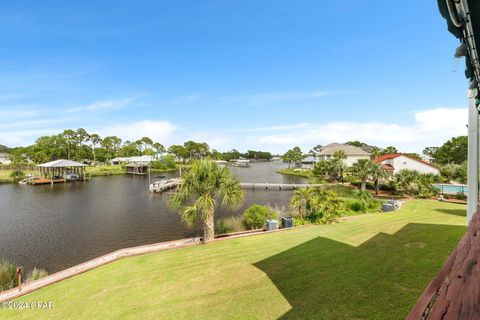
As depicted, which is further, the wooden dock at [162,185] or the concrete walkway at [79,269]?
the wooden dock at [162,185]

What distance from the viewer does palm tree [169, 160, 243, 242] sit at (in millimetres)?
10258

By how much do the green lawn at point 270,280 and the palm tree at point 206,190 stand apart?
148 cm

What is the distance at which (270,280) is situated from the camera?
6242 mm

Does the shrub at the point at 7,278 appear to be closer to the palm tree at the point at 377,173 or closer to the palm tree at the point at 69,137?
the palm tree at the point at 377,173

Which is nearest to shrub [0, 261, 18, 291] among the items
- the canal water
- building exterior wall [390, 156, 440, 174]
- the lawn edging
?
the canal water

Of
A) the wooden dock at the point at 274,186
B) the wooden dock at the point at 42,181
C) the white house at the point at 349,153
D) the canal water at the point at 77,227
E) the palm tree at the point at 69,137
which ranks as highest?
the palm tree at the point at 69,137

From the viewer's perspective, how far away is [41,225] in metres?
18.0

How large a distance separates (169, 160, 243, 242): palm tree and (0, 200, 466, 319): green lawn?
1477 millimetres

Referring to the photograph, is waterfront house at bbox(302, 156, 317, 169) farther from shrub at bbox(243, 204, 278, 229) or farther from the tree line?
shrub at bbox(243, 204, 278, 229)

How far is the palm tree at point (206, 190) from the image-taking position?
33.7ft

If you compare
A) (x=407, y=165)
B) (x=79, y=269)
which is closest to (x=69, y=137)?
(x=79, y=269)

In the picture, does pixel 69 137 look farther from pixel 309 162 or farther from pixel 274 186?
pixel 309 162

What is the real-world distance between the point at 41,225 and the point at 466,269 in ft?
78.4

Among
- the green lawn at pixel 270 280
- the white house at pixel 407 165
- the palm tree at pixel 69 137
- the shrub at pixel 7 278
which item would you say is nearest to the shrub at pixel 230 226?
the green lawn at pixel 270 280
